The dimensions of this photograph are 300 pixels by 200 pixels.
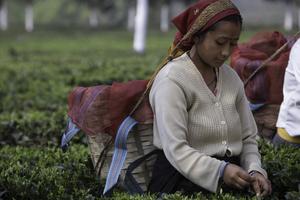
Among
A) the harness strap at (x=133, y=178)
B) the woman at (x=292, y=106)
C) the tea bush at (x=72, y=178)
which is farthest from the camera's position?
the woman at (x=292, y=106)

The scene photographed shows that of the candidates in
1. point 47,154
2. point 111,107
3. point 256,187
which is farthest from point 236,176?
point 47,154

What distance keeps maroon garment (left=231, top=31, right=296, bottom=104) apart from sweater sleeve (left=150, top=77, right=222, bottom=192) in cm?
156

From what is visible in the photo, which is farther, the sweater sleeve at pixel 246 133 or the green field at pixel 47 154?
the green field at pixel 47 154

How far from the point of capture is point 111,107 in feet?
12.4

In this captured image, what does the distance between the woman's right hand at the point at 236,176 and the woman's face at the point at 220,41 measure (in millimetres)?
581

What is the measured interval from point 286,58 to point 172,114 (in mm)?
1811

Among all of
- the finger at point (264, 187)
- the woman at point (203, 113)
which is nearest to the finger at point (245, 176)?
the woman at point (203, 113)

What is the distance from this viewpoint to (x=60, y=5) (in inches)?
2926

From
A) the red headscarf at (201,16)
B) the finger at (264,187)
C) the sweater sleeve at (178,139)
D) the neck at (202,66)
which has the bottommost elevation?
the finger at (264,187)

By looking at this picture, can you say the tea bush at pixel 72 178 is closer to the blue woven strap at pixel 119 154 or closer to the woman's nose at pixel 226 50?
the blue woven strap at pixel 119 154

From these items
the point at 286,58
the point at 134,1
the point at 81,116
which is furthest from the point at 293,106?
the point at 134,1

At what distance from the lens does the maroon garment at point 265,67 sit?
15.8 ft

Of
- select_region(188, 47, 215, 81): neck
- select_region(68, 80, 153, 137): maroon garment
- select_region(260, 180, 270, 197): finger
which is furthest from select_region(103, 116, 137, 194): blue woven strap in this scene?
select_region(260, 180, 270, 197): finger

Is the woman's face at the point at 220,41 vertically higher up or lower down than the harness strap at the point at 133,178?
higher up
